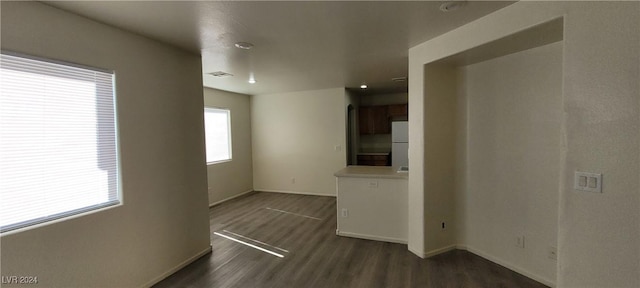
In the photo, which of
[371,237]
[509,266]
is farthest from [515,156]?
[371,237]

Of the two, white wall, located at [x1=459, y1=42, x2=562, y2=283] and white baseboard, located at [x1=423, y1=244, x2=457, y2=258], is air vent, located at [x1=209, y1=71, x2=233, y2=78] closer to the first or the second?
white wall, located at [x1=459, y1=42, x2=562, y2=283]

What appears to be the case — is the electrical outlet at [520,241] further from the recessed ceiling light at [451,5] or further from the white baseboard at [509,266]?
the recessed ceiling light at [451,5]

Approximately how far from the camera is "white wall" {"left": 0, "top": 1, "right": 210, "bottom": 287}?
5.80 feet

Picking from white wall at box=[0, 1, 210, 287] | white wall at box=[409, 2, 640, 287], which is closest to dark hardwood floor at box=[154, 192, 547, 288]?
white wall at box=[0, 1, 210, 287]

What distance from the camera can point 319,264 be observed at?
288 centimetres

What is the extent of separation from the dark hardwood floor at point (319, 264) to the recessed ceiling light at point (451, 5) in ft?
7.61

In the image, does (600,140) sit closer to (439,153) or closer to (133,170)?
(439,153)

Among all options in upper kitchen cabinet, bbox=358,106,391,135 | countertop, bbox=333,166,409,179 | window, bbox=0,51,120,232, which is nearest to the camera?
window, bbox=0,51,120,232

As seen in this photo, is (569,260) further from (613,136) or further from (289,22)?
(289,22)

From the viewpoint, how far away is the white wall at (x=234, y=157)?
5.38m

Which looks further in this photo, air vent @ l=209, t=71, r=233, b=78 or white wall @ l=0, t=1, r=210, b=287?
air vent @ l=209, t=71, r=233, b=78

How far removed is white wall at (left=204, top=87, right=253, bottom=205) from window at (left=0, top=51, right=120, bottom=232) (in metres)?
3.09

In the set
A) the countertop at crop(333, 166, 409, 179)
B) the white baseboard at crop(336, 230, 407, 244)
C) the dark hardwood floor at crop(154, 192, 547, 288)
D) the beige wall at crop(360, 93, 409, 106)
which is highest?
the beige wall at crop(360, 93, 409, 106)

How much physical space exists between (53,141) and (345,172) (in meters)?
2.93
